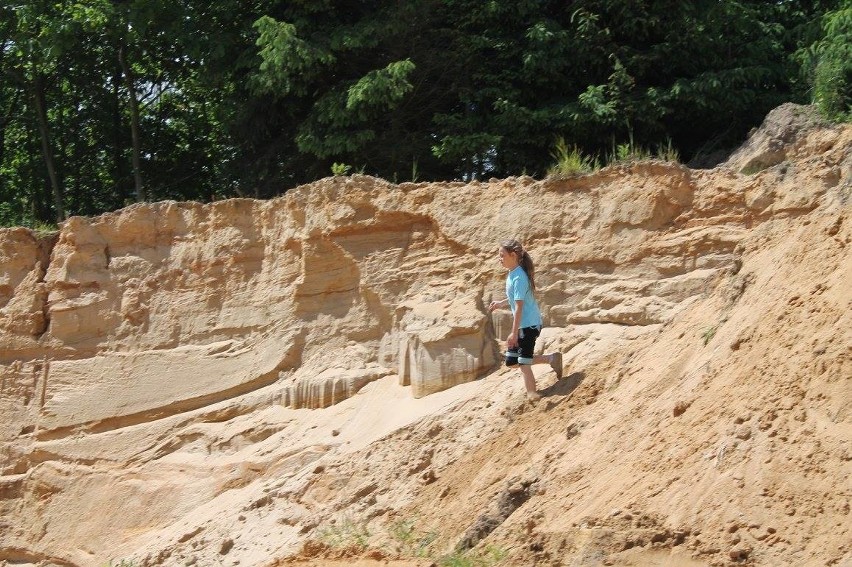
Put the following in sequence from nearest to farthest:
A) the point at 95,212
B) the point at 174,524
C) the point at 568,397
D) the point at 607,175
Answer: the point at 568,397 < the point at 607,175 < the point at 174,524 < the point at 95,212

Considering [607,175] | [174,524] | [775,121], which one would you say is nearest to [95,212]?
[174,524]

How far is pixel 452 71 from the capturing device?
1483 cm

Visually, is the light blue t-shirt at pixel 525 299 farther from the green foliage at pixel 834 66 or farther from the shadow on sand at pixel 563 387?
the green foliage at pixel 834 66

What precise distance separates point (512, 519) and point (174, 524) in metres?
4.73

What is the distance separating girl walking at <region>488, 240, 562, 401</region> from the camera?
10.2 m

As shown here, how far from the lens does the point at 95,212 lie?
1783 cm

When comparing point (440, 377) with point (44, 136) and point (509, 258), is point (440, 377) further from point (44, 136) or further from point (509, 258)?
point (44, 136)

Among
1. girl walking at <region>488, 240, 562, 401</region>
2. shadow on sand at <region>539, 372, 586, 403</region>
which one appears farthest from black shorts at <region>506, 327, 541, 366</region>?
shadow on sand at <region>539, 372, 586, 403</region>

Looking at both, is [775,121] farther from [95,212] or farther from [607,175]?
[95,212]

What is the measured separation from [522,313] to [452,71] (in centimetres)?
549

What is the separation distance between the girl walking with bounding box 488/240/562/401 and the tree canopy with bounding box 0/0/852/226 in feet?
9.09

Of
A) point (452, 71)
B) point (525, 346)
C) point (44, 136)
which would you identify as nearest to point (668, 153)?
point (525, 346)

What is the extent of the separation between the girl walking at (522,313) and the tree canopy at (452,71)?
2.77 m

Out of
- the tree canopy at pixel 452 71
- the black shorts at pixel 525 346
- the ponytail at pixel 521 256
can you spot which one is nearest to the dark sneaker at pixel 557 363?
the black shorts at pixel 525 346
